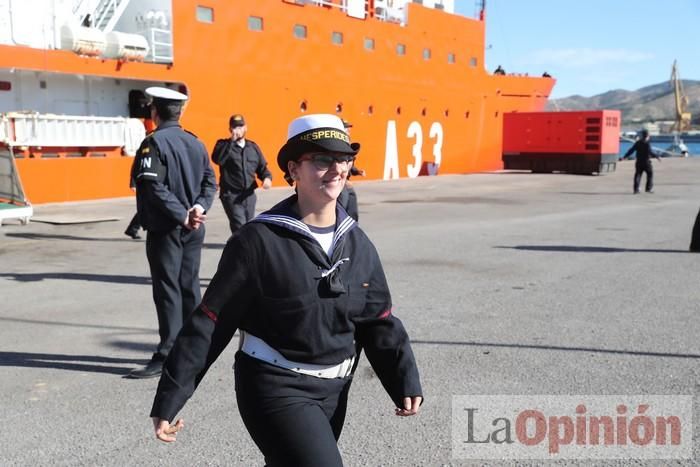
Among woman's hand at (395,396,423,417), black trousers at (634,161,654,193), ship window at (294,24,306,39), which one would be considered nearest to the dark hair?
woman's hand at (395,396,423,417)

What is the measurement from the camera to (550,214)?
1574 centimetres

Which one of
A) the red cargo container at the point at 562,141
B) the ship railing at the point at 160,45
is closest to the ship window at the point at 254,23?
the ship railing at the point at 160,45

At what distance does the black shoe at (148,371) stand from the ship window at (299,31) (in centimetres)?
1867

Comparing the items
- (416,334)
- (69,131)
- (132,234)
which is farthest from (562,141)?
(416,334)

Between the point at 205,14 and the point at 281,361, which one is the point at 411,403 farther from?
the point at 205,14

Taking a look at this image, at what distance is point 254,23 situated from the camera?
2098cm

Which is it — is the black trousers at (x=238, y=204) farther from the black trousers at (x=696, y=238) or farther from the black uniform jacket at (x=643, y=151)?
the black uniform jacket at (x=643, y=151)

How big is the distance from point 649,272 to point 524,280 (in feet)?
5.38

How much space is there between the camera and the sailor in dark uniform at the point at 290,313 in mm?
2352

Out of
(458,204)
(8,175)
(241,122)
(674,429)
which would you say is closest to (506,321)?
(674,429)

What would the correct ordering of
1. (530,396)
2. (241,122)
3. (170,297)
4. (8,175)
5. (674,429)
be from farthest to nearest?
(8,175)
(241,122)
(170,297)
(530,396)
(674,429)

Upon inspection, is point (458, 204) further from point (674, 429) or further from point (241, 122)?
point (674, 429)

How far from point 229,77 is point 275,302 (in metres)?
18.8

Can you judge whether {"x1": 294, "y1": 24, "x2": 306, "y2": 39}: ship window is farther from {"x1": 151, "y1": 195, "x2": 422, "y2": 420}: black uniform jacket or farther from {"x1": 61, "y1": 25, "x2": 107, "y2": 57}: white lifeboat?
{"x1": 151, "y1": 195, "x2": 422, "y2": 420}: black uniform jacket
